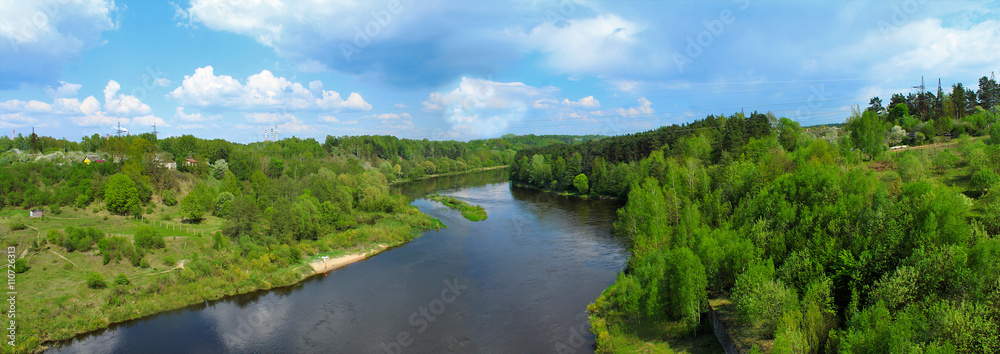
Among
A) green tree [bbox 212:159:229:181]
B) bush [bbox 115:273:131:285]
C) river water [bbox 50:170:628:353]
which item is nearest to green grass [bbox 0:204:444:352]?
bush [bbox 115:273:131:285]

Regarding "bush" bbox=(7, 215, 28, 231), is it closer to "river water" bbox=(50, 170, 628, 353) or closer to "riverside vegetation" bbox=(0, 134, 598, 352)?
"riverside vegetation" bbox=(0, 134, 598, 352)

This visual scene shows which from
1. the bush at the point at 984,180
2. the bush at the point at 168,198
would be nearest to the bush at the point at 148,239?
the bush at the point at 168,198

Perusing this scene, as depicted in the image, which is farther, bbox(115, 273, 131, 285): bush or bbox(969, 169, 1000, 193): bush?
bbox(115, 273, 131, 285): bush

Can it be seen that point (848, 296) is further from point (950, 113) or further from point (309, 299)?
point (950, 113)

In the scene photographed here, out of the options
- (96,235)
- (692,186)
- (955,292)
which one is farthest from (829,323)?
(96,235)

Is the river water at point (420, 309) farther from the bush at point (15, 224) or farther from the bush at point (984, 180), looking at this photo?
the bush at point (984, 180)

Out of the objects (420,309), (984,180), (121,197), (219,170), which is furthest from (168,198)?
(984,180)

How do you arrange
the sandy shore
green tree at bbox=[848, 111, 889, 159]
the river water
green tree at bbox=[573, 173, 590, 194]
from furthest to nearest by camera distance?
1. green tree at bbox=[573, 173, 590, 194]
2. green tree at bbox=[848, 111, 889, 159]
3. the sandy shore
4. the river water
